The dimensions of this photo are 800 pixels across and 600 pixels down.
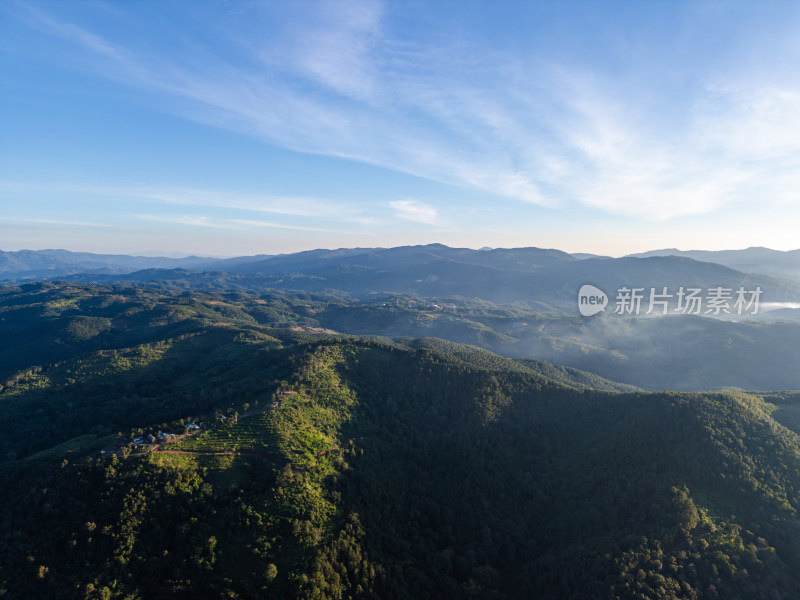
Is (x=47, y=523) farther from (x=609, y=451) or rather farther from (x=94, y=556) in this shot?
(x=609, y=451)

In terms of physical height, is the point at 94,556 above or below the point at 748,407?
below

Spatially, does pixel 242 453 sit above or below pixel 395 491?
above

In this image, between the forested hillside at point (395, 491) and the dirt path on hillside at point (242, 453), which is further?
the dirt path on hillside at point (242, 453)

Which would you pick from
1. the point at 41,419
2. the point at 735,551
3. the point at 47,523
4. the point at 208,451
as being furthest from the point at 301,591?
the point at 41,419

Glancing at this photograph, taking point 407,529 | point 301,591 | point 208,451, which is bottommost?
point 407,529

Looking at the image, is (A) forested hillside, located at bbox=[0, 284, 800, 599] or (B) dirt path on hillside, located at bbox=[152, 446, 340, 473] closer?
(A) forested hillside, located at bbox=[0, 284, 800, 599]

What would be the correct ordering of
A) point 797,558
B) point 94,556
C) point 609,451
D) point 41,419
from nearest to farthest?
point 94,556, point 797,558, point 609,451, point 41,419

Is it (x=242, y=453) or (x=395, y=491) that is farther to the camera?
(x=395, y=491)

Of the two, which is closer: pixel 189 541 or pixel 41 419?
pixel 189 541
